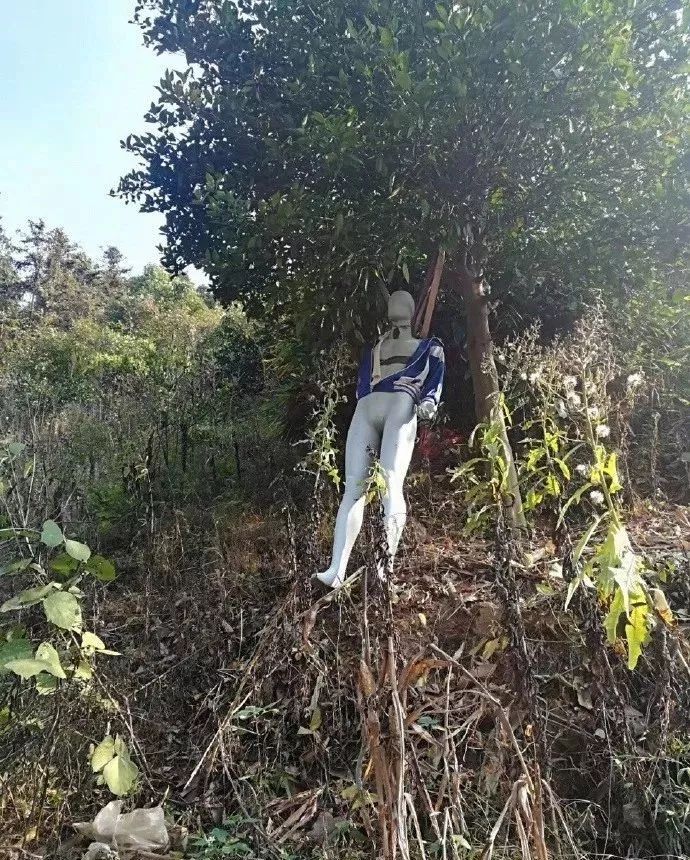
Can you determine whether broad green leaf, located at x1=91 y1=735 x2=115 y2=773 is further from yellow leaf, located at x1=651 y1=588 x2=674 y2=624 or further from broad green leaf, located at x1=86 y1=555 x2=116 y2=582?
yellow leaf, located at x1=651 y1=588 x2=674 y2=624

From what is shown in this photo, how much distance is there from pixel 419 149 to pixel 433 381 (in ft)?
4.19

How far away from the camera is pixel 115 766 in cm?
204

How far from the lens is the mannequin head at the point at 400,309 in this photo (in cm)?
406

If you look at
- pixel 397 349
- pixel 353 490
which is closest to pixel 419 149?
pixel 397 349

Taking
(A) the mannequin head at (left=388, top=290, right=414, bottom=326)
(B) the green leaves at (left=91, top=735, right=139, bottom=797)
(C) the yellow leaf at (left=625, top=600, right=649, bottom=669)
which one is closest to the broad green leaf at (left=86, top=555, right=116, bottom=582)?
(B) the green leaves at (left=91, top=735, right=139, bottom=797)

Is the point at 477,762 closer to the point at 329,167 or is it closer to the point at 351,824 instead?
the point at 351,824


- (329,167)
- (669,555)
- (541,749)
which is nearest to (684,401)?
(669,555)

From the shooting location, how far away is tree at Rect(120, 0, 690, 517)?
3.43m

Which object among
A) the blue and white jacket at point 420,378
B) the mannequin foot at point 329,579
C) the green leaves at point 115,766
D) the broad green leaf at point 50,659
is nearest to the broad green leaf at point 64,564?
the broad green leaf at point 50,659

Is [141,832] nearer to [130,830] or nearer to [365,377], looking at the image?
[130,830]

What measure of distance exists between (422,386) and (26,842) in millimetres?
2719

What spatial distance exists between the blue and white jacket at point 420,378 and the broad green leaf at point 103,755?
7.55 ft

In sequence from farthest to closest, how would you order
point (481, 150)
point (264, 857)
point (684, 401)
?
1. point (684, 401)
2. point (481, 150)
3. point (264, 857)

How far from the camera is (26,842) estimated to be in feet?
7.07
